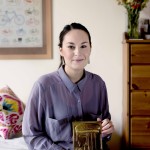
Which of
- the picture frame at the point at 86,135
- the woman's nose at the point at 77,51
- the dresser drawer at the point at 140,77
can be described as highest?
the woman's nose at the point at 77,51

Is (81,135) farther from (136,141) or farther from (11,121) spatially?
(11,121)

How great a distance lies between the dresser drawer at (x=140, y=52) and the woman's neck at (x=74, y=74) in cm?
53

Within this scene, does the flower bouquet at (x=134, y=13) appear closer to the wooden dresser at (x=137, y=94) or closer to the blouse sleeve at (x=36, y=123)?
the wooden dresser at (x=137, y=94)

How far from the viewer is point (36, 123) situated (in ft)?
4.75

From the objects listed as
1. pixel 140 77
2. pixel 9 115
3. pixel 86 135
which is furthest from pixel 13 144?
pixel 140 77

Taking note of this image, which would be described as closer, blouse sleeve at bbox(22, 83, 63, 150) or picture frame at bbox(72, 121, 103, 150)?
picture frame at bbox(72, 121, 103, 150)

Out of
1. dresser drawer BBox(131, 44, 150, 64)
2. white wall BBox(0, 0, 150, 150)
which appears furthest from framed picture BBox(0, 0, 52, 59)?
dresser drawer BBox(131, 44, 150, 64)

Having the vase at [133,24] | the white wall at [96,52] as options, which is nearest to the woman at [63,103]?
the vase at [133,24]

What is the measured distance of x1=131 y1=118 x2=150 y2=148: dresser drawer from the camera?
1.96m

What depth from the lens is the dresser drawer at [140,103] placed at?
1.93 meters

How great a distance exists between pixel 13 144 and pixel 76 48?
980mm

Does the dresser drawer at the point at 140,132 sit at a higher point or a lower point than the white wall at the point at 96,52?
lower

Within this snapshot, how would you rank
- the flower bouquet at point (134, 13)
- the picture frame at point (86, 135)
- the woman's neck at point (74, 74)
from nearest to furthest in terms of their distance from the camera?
1. the picture frame at point (86, 135)
2. the woman's neck at point (74, 74)
3. the flower bouquet at point (134, 13)

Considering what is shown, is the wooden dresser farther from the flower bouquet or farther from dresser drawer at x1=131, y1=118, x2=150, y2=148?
the flower bouquet
